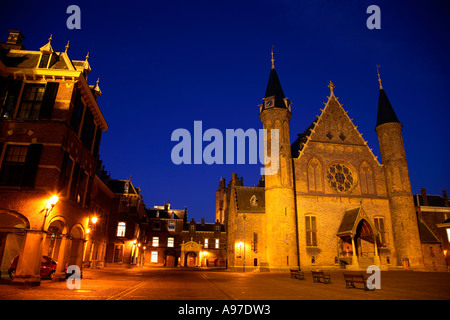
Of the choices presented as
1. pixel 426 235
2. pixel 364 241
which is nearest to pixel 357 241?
pixel 364 241

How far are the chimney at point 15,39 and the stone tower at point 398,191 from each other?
125 feet

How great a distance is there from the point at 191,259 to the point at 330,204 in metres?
36.1

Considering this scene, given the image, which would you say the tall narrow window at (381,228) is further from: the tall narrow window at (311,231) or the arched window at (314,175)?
the tall narrow window at (311,231)

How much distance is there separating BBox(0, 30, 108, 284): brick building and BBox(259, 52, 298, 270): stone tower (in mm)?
19848

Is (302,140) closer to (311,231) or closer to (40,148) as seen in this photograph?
(311,231)

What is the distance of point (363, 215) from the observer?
31.2m

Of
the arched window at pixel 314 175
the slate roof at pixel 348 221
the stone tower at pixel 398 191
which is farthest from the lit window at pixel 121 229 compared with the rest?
the stone tower at pixel 398 191

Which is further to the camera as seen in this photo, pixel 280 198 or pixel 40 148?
pixel 280 198

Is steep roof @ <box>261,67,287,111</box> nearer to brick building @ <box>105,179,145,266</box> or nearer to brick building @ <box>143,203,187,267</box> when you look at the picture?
brick building @ <box>105,179,145,266</box>

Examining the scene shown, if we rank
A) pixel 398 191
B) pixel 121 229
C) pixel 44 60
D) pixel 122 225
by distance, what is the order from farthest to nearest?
1. pixel 122 225
2. pixel 121 229
3. pixel 398 191
4. pixel 44 60

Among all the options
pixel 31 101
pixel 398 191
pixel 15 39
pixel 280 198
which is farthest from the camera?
pixel 398 191

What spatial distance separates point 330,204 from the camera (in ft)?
111
